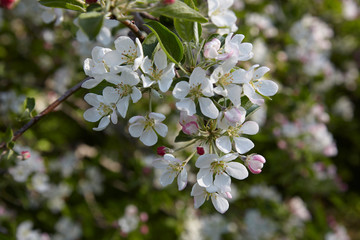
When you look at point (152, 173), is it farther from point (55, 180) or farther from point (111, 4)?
point (111, 4)

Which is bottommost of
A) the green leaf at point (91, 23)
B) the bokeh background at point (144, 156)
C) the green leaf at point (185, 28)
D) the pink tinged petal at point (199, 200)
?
the bokeh background at point (144, 156)

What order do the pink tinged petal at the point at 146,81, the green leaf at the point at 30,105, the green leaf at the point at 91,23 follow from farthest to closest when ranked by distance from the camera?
the green leaf at the point at 30,105 → the pink tinged petal at the point at 146,81 → the green leaf at the point at 91,23

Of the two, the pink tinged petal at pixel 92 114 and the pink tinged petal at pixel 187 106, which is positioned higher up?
the pink tinged petal at pixel 187 106

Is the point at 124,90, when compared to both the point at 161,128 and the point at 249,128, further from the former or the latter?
the point at 249,128

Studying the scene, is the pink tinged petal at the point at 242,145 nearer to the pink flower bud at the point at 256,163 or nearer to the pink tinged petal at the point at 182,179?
the pink flower bud at the point at 256,163

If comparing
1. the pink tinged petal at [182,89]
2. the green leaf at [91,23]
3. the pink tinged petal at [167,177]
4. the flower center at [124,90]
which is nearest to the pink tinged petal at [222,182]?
the pink tinged petal at [167,177]

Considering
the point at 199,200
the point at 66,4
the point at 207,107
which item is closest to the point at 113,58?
the point at 66,4

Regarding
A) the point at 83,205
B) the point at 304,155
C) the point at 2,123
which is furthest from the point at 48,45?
the point at 304,155

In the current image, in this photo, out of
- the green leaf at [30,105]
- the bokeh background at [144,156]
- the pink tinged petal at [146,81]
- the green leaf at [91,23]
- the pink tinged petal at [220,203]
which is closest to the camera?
the green leaf at [91,23]
